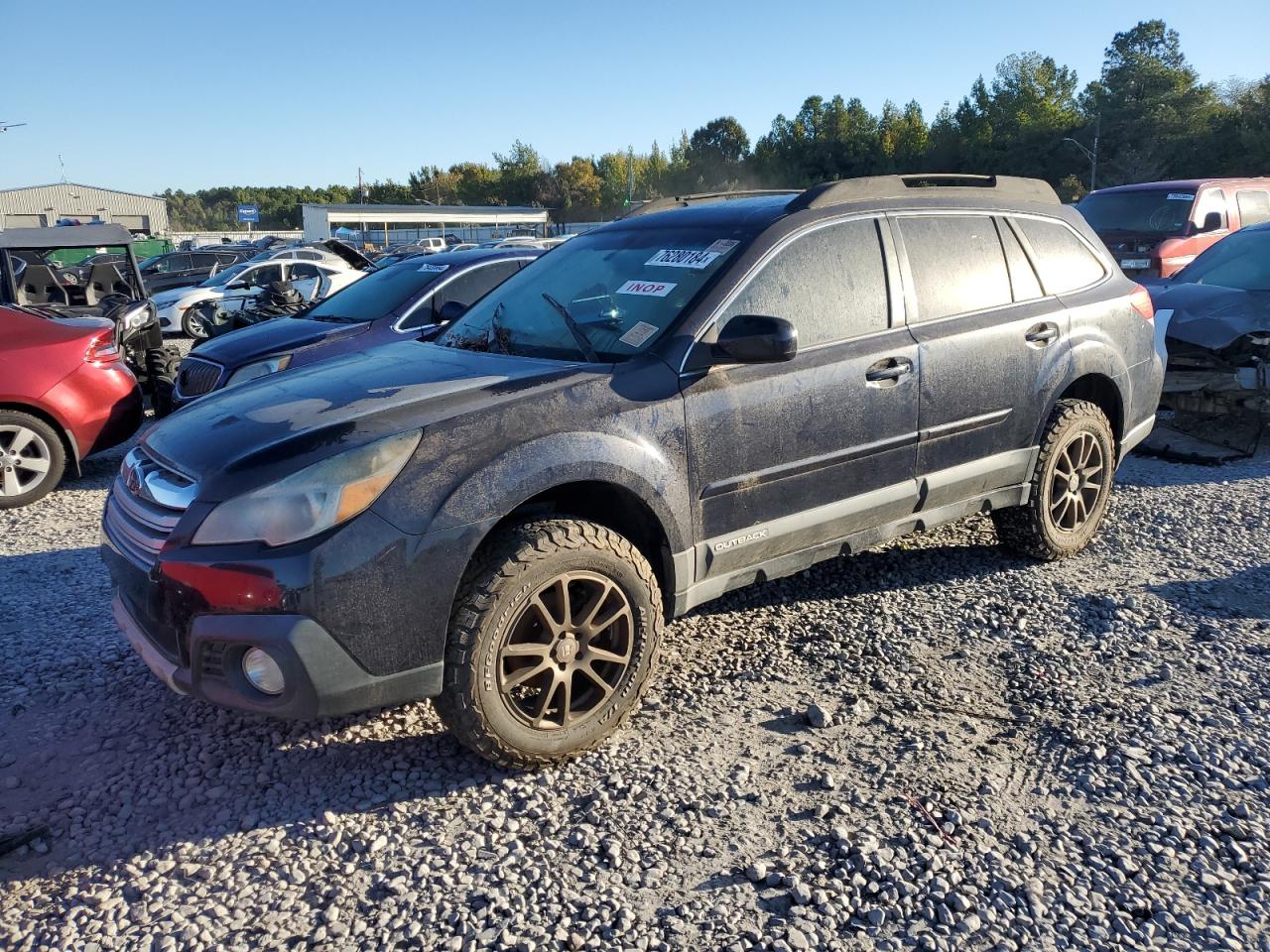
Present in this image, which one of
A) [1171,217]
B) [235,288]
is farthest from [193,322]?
[1171,217]

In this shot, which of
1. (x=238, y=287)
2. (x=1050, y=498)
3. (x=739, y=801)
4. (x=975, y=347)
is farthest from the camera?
(x=238, y=287)

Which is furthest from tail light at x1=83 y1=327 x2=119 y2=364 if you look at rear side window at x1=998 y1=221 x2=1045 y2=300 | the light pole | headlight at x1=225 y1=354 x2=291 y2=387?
the light pole

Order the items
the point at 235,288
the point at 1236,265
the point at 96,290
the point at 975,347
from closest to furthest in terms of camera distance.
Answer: the point at 975,347 → the point at 1236,265 → the point at 96,290 → the point at 235,288

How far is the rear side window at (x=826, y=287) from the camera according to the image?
362 centimetres

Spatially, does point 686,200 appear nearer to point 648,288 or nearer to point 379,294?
point 648,288

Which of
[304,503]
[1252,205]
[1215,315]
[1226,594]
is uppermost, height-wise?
[1252,205]

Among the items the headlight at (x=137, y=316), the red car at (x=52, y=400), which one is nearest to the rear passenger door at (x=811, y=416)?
the red car at (x=52, y=400)

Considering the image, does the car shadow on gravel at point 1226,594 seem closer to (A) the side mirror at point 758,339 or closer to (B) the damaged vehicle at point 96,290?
(A) the side mirror at point 758,339

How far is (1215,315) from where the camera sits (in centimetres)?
730

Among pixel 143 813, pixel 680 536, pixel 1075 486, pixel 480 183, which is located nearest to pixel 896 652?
pixel 680 536

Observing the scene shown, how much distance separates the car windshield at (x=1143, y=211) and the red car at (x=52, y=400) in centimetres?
1073

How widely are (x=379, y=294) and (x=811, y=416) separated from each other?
5.17m

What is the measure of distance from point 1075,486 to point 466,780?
349 centimetres

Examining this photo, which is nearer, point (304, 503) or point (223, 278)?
point (304, 503)
